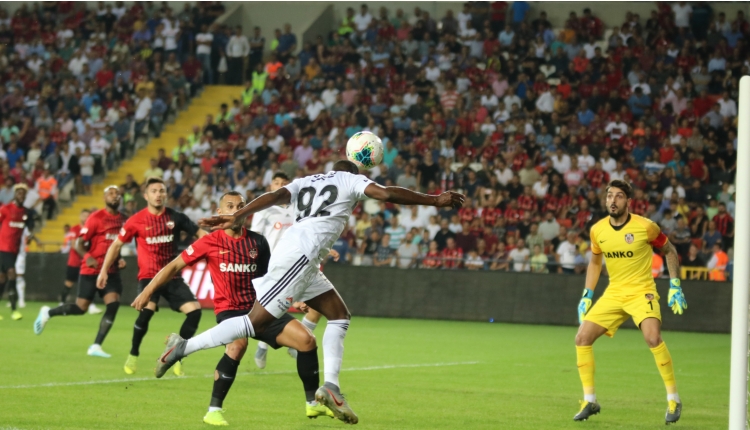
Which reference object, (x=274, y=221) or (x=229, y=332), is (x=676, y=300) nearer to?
(x=229, y=332)

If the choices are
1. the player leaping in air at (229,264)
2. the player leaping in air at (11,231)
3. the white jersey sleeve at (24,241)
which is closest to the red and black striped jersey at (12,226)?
the player leaping in air at (11,231)

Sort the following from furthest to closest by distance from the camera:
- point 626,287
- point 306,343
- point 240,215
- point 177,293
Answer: point 177,293 → point 626,287 → point 306,343 → point 240,215

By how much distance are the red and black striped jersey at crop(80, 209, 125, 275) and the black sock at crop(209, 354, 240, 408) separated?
5.96 metres

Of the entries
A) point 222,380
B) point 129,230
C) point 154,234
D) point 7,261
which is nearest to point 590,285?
point 222,380

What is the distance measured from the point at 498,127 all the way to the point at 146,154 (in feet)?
35.5

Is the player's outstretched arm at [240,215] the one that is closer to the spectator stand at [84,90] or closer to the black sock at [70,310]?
the black sock at [70,310]

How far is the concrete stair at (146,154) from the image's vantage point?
27.7m

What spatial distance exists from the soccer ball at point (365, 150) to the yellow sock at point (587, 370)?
2.86m

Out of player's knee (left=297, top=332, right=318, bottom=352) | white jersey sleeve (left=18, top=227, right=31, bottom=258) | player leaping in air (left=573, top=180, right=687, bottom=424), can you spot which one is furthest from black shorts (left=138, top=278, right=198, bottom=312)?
white jersey sleeve (left=18, top=227, right=31, bottom=258)

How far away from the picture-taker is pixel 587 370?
9.46 metres

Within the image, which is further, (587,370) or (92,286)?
(92,286)

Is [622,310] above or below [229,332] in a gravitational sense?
above

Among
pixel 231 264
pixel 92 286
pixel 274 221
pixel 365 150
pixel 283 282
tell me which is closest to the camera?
pixel 283 282

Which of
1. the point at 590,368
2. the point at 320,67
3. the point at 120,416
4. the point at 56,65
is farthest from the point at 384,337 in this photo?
the point at 56,65
